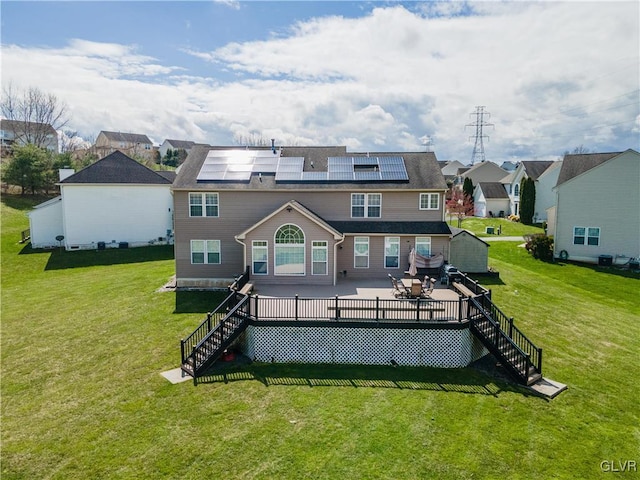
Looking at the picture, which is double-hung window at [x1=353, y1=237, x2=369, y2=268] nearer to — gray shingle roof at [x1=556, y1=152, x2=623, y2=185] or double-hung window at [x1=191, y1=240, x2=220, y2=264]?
double-hung window at [x1=191, y1=240, x2=220, y2=264]

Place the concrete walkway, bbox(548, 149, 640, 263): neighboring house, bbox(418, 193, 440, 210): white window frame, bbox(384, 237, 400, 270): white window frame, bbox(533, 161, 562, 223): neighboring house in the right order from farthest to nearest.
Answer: bbox(533, 161, 562, 223): neighboring house → the concrete walkway → bbox(548, 149, 640, 263): neighboring house → bbox(418, 193, 440, 210): white window frame → bbox(384, 237, 400, 270): white window frame

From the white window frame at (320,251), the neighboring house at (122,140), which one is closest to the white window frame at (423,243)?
the white window frame at (320,251)

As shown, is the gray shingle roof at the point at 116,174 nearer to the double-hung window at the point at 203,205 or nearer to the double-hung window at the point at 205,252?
the double-hung window at the point at 203,205

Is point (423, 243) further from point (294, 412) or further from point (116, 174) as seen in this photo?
point (116, 174)

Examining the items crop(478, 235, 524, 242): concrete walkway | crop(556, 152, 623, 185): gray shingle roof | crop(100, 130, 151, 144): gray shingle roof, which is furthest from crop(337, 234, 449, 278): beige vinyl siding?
crop(100, 130, 151, 144): gray shingle roof

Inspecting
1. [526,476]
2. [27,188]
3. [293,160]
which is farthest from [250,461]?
[27,188]

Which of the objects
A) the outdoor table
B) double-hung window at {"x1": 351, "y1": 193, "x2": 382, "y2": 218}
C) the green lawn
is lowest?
the green lawn
